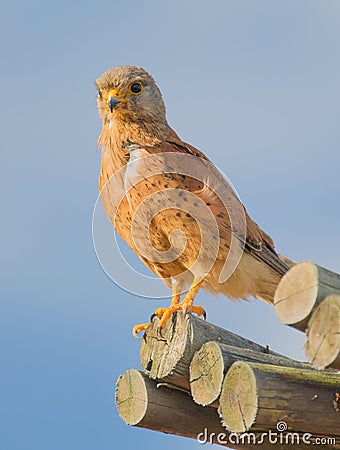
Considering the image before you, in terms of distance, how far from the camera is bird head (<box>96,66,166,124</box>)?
17.2 ft

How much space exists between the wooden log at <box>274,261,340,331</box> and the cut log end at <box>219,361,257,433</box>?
0.48 meters

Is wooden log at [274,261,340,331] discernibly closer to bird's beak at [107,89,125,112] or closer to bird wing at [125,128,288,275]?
bird wing at [125,128,288,275]

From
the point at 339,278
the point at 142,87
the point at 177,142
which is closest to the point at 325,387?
the point at 339,278

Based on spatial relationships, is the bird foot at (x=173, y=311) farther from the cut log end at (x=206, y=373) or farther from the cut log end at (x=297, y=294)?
the cut log end at (x=297, y=294)

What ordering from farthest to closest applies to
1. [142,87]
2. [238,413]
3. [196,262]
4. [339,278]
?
[142,87]
[196,262]
[238,413]
[339,278]

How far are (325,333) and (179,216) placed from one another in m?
1.76

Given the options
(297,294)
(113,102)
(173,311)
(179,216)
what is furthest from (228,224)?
(297,294)

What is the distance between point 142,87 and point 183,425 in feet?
7.70

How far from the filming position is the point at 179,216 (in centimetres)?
457

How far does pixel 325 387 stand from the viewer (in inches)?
140

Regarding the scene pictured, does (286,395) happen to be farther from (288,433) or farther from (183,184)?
(183,184)

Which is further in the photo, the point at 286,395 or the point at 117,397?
the point at 117,397

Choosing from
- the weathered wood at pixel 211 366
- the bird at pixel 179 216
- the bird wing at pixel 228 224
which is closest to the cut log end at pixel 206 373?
the weathered wood at pixel 211 366

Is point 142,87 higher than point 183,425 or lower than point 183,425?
higher
